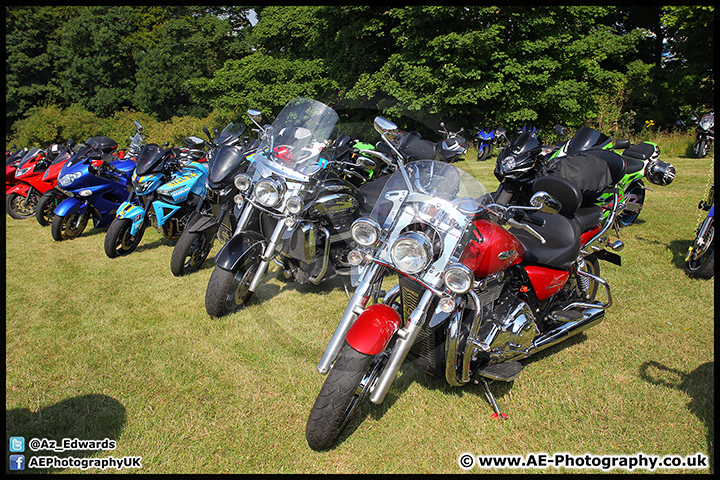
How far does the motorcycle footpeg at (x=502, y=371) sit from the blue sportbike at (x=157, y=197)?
4.30 meters

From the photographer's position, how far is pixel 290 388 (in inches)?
117

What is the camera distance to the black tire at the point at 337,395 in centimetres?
224

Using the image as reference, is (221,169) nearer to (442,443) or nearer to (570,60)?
(442,443)

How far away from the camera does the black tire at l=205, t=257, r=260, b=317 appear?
12.3ft

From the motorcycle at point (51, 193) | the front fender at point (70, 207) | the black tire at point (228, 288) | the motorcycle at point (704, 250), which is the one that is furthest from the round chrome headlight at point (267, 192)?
the motorcycle at point (51, 193)

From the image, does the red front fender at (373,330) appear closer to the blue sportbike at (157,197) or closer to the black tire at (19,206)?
the blue sportbike at (157,197)

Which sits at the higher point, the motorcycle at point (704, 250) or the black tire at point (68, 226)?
the motorcycle at point (704, 250)

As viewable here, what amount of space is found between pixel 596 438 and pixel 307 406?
67.3 inches

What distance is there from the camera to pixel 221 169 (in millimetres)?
4547

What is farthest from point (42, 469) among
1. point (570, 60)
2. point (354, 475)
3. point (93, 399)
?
point (570, 60)

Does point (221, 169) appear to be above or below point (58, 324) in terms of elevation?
above

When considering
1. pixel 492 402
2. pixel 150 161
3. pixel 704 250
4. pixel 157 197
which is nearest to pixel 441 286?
pixel 492 402

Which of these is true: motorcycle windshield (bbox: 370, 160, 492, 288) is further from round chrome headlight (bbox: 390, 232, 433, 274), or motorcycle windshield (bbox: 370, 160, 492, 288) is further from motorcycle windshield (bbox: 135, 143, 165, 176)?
motorcycle windshield (bbox: 135, 143, 165, 176)

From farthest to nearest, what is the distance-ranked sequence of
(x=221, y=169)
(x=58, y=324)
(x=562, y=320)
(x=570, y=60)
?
(x=570, y=60) → (x=221, y=169) → (x=58, y=324) → (x=562, y=320)
